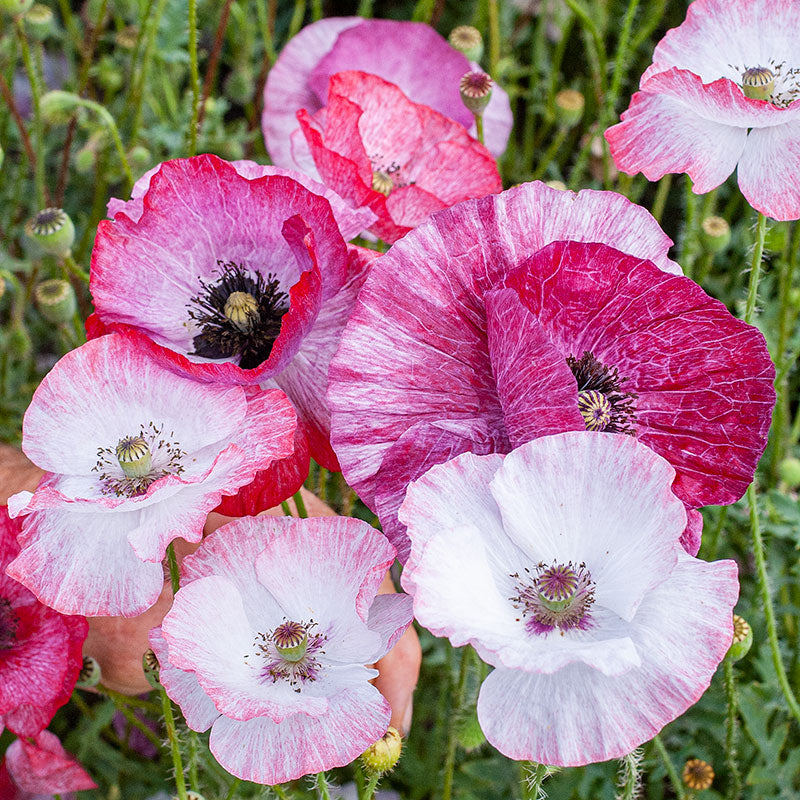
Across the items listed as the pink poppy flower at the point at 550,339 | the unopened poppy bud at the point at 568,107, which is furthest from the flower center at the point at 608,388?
the unopened poppy bud at the point at 568,107

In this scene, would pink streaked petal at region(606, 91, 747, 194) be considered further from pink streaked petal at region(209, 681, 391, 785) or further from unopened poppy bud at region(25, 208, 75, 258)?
unopened poppy bud at region(25, 208, 75, 258)

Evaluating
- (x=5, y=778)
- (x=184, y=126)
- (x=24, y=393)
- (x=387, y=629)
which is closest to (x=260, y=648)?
(x=387, y=629)

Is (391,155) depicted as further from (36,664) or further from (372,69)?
(36,664)

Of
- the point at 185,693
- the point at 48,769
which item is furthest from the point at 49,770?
the point at 185,693

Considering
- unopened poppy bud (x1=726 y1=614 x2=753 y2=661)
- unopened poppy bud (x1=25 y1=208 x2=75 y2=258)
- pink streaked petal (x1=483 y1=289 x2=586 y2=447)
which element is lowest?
unopened poppy bud (x1=726 y1=614 x2=753 y2=661)

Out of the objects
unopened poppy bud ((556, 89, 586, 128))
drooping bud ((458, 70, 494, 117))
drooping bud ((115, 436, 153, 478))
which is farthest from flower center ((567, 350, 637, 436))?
unopened poppy bud ((556, 89, 586, 128))
